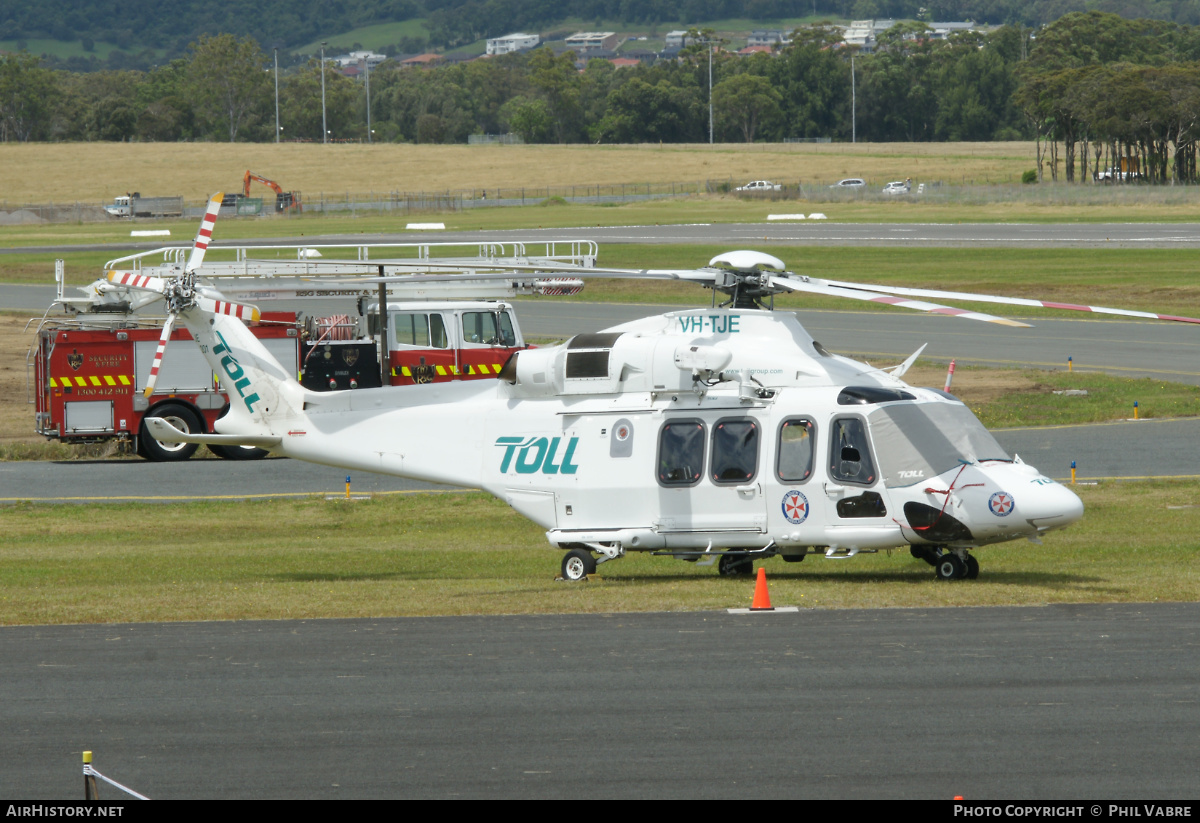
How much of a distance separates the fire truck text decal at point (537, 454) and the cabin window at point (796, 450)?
7.88 feet

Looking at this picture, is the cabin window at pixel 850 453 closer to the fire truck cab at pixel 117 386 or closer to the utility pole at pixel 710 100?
the fire truck cab at pixel 117 386

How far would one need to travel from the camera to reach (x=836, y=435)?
14.4 meters

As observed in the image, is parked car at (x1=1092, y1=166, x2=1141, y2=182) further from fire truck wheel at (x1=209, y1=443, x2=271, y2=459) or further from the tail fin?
the tail fin

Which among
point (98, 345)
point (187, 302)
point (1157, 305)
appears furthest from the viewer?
point (1157, 305)

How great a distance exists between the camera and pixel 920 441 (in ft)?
46.1

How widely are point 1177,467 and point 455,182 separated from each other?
11348 cm

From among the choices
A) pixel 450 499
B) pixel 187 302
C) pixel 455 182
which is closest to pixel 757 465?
pixel 187 302

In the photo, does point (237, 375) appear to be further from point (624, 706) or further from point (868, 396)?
point (624, 706)

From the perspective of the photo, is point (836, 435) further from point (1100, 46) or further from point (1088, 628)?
point (1100, 46)

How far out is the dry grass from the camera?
127 m

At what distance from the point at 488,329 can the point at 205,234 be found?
47.2ft

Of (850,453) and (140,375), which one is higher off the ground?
(140,375)

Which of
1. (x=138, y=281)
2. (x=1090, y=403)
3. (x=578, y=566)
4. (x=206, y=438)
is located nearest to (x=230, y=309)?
(x=138, y=281)

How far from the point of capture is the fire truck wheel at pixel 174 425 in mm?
26828
